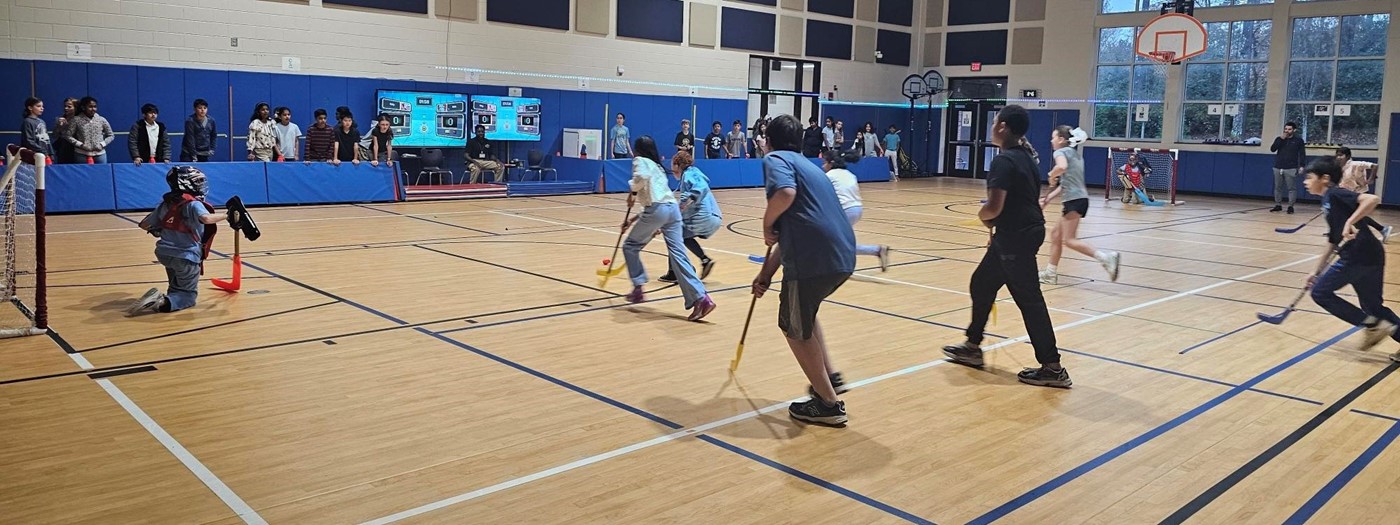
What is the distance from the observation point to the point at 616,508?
458 centimetres

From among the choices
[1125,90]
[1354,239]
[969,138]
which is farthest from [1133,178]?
[1354,239]

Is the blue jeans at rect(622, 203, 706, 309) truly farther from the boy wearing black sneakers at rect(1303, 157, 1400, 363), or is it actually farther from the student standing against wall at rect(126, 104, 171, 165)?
the student standing against wall at rect(126, 104, 171, 165)

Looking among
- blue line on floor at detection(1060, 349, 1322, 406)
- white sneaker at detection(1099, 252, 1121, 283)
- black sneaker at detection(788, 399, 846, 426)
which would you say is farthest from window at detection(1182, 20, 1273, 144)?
black sneaker at detection(788, 399, 846, 426)

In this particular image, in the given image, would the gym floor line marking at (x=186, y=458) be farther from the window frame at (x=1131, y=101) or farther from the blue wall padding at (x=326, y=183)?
the window frame at (x=1131, y=101)

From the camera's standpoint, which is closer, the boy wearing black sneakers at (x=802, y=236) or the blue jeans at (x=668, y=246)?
the boy wearing black sneakers at (x=802, y=236)

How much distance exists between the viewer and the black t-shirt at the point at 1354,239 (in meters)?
7.94

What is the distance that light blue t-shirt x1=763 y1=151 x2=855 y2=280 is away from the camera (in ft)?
18.3

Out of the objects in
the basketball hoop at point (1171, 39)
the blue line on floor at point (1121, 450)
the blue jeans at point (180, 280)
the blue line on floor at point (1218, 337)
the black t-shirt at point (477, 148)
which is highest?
the basketball hoop at point (1171, 39)

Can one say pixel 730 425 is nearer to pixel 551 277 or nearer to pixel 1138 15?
pixel 551 277

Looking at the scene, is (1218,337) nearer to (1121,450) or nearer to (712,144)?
(1121,450)

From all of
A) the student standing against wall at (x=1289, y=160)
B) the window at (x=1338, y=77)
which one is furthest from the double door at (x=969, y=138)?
the student standing against wall at (x=1289, y=160)

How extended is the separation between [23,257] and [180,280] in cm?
396

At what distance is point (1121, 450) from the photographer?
5637 millimetres

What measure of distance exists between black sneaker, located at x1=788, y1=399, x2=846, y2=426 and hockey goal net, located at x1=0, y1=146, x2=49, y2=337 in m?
5.81
